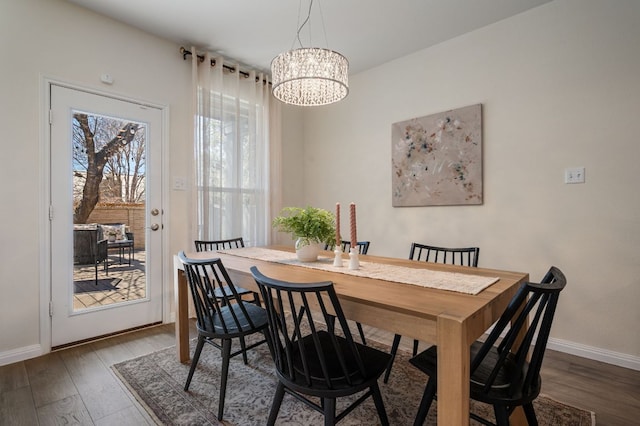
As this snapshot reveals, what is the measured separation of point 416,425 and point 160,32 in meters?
3.36

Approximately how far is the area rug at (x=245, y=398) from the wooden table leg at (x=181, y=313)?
9cm

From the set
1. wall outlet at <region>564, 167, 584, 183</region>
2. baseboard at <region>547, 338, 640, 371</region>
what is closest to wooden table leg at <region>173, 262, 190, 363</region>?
baseboard at <region>547, 338, 640, 371</region>

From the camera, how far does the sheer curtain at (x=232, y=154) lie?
315cm

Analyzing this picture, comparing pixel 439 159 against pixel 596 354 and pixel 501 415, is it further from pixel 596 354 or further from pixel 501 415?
pixel 501 415

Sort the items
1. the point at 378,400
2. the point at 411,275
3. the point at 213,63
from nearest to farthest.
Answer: the point at 378,400, the point at 411,275, the point at 213,63

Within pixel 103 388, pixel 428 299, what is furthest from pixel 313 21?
pixel 103 388

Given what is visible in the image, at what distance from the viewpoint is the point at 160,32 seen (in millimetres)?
2873

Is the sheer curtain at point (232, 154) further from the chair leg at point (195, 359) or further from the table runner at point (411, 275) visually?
the chair leg at point (195, 359)

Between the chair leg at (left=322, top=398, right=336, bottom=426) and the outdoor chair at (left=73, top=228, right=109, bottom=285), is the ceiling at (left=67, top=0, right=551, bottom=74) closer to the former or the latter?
the outdoor chair at (left=73, top=228, right=109, bottom=285)

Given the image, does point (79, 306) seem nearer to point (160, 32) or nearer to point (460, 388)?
point (160, 32)

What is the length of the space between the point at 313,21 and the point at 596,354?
3.23 metres

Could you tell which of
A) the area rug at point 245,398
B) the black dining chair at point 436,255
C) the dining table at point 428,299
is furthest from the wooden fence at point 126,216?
the black dining chair at point 436,255

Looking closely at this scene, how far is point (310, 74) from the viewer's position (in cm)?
192

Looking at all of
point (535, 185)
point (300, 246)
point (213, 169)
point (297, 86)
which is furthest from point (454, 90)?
point (213, 169)
